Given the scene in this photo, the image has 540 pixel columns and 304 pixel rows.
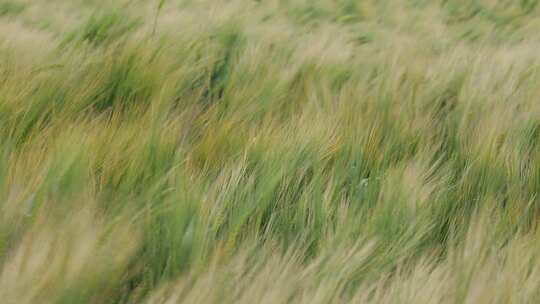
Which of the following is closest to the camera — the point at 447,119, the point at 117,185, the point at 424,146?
the point at 117,185

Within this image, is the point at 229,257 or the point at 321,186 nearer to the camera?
the point at 229,257

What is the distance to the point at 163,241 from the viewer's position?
2.41 ft

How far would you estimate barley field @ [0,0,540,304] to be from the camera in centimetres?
68

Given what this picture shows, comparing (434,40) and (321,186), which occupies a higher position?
(321,186)

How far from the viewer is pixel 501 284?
2.34 feet

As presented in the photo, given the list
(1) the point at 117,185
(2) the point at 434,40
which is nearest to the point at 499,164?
(1) the point at 117,185

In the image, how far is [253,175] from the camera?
902 millimetres

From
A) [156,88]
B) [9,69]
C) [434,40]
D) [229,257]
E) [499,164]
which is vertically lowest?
[434,40]

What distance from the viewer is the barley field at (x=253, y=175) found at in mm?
680

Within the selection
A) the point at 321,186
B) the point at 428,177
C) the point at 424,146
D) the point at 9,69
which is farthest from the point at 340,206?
the point at 9,69

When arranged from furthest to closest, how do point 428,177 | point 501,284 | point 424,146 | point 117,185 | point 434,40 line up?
point 434,40 → point 424,146 → point 428,177 → point 117,185 → point 501,284

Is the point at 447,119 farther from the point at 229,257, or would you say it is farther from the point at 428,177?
the point at 229,257

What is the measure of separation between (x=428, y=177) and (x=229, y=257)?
0.46 m

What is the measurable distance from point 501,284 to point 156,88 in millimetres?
816
